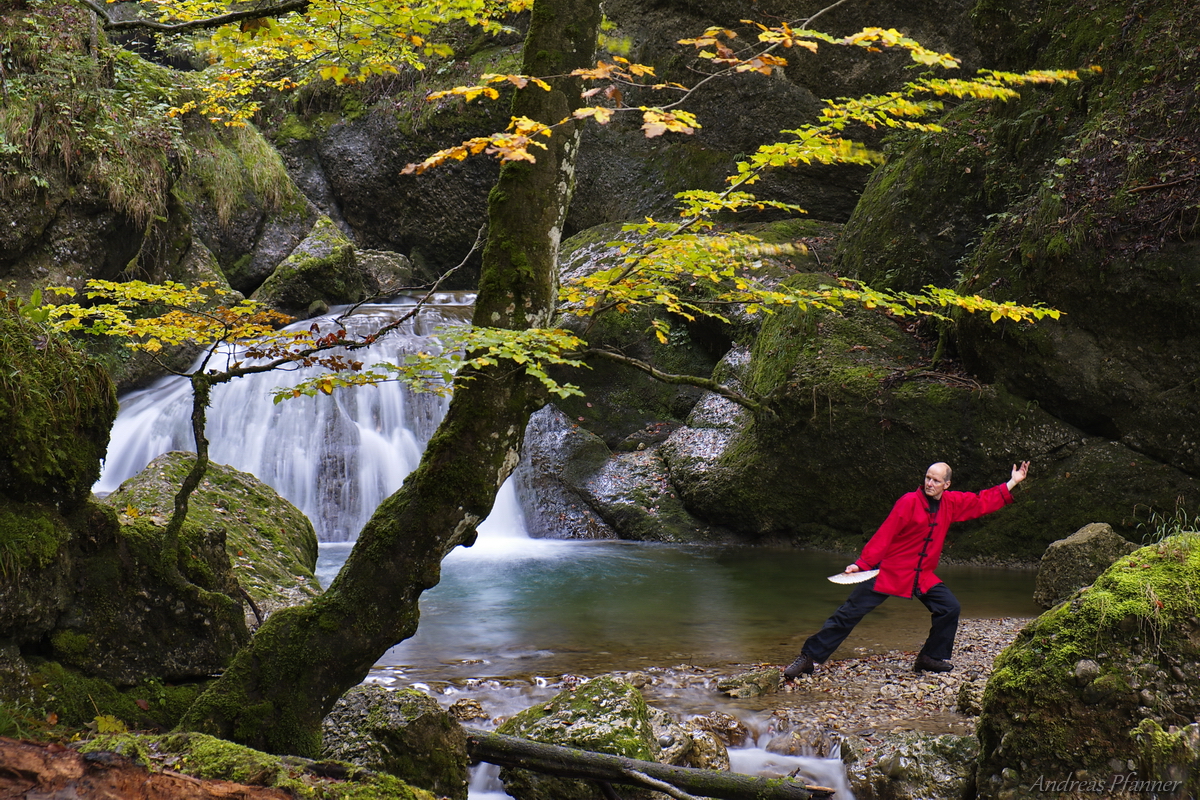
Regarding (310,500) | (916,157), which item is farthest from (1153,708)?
(310,500)

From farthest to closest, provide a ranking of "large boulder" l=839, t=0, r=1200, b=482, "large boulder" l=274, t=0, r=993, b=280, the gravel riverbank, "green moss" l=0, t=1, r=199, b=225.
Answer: "large boulder" l=274, t=0, r=993, b=280
"green moss" l=0, t=1, r=199, b=225
"large boulder" l=839, t=0, r=1200, b=482
the gravel riverbank

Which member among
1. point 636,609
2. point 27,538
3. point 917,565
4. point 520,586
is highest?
point 27,538

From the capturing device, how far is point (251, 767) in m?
2.31

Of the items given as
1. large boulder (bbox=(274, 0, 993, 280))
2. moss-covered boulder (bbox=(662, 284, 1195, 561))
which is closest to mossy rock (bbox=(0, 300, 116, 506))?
moss-covered boulder (bbox=(662, 284, 1195, 561))

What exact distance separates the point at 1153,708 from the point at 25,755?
400 centimetres

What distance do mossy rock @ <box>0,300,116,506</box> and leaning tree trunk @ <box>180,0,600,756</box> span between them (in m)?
1.07

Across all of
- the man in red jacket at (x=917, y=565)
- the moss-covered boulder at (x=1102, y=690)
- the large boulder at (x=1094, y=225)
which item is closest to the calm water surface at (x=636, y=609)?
the man in red jacket at (x=917, y=565)

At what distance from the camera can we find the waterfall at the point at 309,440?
39.3 feet

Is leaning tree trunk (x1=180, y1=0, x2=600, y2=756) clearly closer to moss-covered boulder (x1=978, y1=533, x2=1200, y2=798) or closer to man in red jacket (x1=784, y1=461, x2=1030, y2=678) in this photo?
moss-covered boulder (x1=978, y1=533, x2=1200, y2=798)

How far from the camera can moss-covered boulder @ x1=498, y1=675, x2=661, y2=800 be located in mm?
3777

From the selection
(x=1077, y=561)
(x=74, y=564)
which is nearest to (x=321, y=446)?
(x=74, y=564)

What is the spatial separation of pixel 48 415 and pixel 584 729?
2808 millimetres

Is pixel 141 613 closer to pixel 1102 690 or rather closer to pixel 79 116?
pixel 1102 690

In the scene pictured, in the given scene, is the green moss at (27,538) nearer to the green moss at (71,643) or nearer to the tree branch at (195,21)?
the green moss at (71,643)
